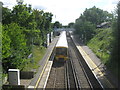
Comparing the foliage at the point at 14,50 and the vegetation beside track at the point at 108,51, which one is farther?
the foliage at the point at 14,50

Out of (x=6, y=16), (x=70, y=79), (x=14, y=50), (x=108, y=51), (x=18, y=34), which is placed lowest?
(x=70, y=79)

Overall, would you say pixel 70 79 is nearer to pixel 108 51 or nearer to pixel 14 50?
pixel 108 51

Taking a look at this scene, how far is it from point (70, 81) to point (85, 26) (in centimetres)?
2845

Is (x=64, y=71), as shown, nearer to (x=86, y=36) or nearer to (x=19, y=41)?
(x=19, y=41)

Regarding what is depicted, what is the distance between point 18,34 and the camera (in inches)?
671

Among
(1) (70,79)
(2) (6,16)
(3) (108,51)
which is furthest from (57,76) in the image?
(2) (6,16)

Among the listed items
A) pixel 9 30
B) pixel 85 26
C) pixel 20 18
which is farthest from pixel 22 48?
pixel 85 26

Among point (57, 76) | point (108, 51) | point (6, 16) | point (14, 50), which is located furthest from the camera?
point (6, 16)

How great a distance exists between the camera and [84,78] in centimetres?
1719

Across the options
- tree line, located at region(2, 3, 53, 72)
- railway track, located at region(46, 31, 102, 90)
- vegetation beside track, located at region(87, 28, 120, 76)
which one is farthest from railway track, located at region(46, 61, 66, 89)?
vegetation beside track, located at region(87, 28, 120, 76)

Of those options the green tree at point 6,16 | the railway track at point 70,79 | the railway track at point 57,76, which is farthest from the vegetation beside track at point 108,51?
the green tree at point 6,16

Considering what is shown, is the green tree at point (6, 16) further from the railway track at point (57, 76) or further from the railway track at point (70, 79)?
the railway track at point (70, 79)

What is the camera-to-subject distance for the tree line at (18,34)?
1546 centimetres

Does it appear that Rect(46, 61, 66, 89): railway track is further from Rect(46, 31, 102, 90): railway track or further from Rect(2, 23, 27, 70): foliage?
Rect(2, 23, 27, 70): foliage
